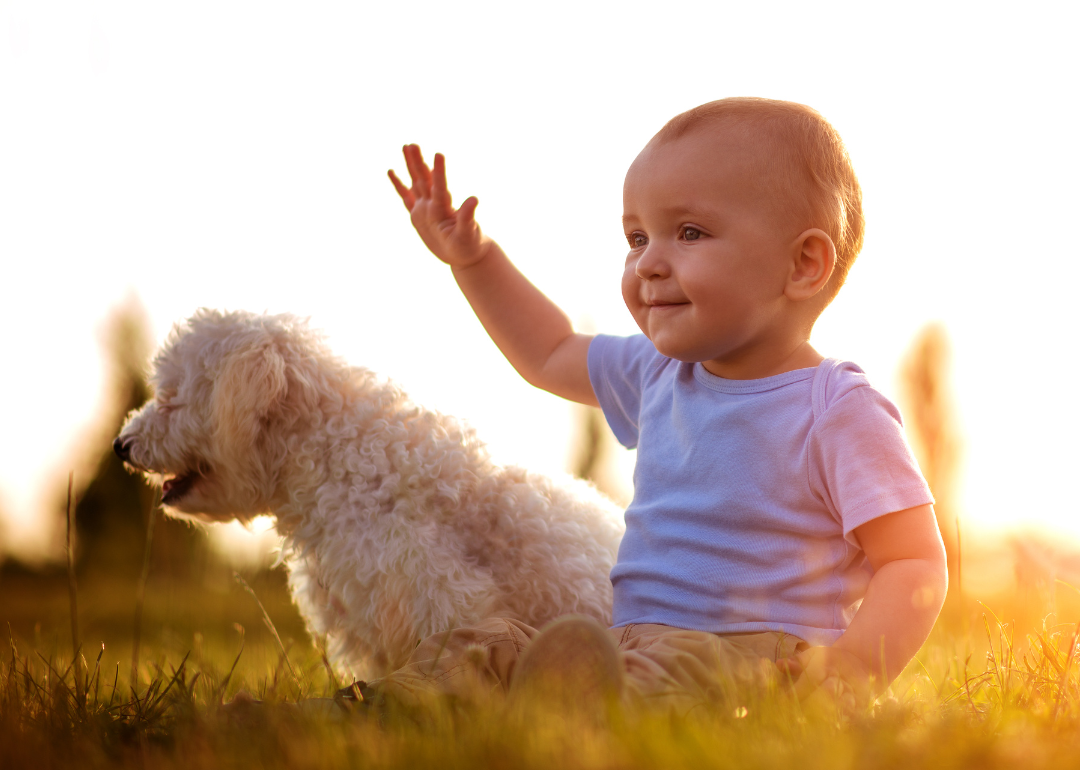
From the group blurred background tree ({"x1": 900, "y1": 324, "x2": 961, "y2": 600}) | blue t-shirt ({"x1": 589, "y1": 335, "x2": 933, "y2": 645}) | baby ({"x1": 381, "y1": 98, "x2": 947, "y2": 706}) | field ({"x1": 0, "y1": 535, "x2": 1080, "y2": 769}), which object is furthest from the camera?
blurred background tree ({"x1": 900, "y1": 324, "x2": 961, "y2": 600})

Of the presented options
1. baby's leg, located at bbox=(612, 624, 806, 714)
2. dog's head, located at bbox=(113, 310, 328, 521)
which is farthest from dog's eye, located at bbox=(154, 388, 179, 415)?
baby's leg, located at bbox=(612, 624, 806, 714)

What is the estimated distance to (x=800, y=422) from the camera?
2.35 m

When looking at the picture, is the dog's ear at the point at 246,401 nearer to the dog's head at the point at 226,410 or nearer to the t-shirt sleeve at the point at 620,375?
the dog's head at the point at 226,410

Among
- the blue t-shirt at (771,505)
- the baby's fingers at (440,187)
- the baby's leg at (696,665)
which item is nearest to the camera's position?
the baby's leg at (696,665)

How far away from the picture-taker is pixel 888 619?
2080 millimetres

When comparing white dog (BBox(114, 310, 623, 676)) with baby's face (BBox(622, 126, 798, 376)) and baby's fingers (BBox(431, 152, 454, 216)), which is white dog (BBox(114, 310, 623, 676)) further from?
baby's face (BBox(622, 126, 798, 376))

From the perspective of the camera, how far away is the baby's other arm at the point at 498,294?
3.07 m

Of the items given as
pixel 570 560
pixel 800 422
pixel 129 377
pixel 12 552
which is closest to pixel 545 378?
pixel 570 560

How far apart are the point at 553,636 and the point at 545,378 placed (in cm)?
145

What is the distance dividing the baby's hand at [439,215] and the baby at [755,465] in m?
0.78

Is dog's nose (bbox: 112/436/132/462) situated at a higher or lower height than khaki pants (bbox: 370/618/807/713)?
higher

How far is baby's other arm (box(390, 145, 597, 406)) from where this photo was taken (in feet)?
10.1

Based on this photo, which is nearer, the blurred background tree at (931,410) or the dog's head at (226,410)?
the dog's head at (226,410)

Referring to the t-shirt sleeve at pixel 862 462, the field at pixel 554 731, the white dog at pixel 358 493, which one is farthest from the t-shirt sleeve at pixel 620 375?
the field at pixel 554 731
